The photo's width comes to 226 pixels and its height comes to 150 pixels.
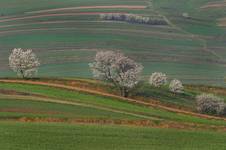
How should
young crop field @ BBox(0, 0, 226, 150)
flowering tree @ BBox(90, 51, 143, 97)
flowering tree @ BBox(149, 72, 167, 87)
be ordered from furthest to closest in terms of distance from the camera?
flowering tree @ BBox(149, 72, 167, 87), flowering tree @ BBox(90, 51, 143, 97), young crop field @ BBox(0, 0, 226, 150)

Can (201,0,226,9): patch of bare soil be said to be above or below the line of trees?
above

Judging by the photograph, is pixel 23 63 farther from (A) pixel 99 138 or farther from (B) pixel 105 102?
(A) pixel 99 138

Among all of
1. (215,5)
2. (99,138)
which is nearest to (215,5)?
(215,5)

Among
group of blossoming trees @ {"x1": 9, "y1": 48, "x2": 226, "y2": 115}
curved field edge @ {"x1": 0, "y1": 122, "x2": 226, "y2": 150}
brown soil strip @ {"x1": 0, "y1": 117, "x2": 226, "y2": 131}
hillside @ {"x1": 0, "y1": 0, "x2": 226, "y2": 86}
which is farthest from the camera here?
hillside @ {"x1": 0, "y1": 0, "x2": 226, "y2": 86}

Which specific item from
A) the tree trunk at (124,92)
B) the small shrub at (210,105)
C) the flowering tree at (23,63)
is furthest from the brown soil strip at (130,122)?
the flowering tree at (23,63)

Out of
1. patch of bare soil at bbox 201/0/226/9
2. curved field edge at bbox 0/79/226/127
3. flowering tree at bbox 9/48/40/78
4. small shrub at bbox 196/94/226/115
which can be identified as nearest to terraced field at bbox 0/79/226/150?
curved field edge at bbox 0/79/226/127

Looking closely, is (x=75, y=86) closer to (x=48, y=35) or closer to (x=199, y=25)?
(x=48, y=35)

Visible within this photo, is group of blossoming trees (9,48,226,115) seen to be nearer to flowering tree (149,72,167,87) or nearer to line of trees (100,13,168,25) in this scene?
flowering tree (149,72,167,87)
